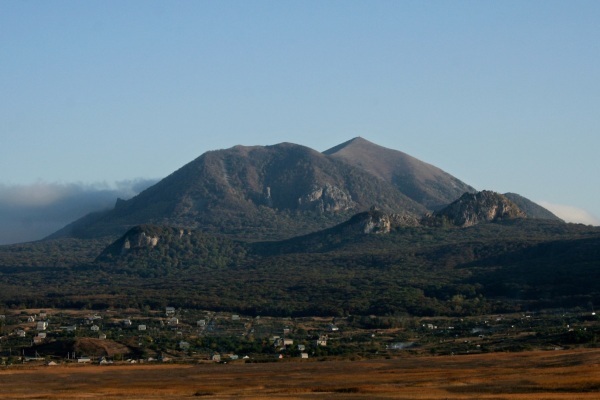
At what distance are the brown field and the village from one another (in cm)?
829

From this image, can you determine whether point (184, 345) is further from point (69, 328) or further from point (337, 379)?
point (337, 379)

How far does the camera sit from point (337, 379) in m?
79.7

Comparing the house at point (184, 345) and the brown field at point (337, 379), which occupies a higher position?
the house at point (184, 345)

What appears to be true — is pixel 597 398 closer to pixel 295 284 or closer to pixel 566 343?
pixel 566 343

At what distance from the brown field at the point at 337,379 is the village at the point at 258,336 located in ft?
27.2

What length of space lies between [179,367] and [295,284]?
3533 inches

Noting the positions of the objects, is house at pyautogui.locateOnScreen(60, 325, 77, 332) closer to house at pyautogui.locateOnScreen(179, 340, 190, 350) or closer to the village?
the village

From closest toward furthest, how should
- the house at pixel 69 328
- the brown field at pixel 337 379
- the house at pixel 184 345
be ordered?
the brown field at pixel 337 379
the house at pixel 184 345
the house at pixel 69 328

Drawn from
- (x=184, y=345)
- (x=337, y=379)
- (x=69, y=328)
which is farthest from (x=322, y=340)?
(x=337, y=379)

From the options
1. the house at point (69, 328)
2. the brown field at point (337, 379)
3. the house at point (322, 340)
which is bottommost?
the brown field at point (337, 379)

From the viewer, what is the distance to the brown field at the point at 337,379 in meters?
68.6

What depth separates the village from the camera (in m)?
107

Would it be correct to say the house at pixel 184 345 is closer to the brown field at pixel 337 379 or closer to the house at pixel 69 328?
the brown field at pixel 337 379

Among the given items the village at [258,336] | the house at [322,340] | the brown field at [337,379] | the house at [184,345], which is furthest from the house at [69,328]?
the brown field at [337,379]
